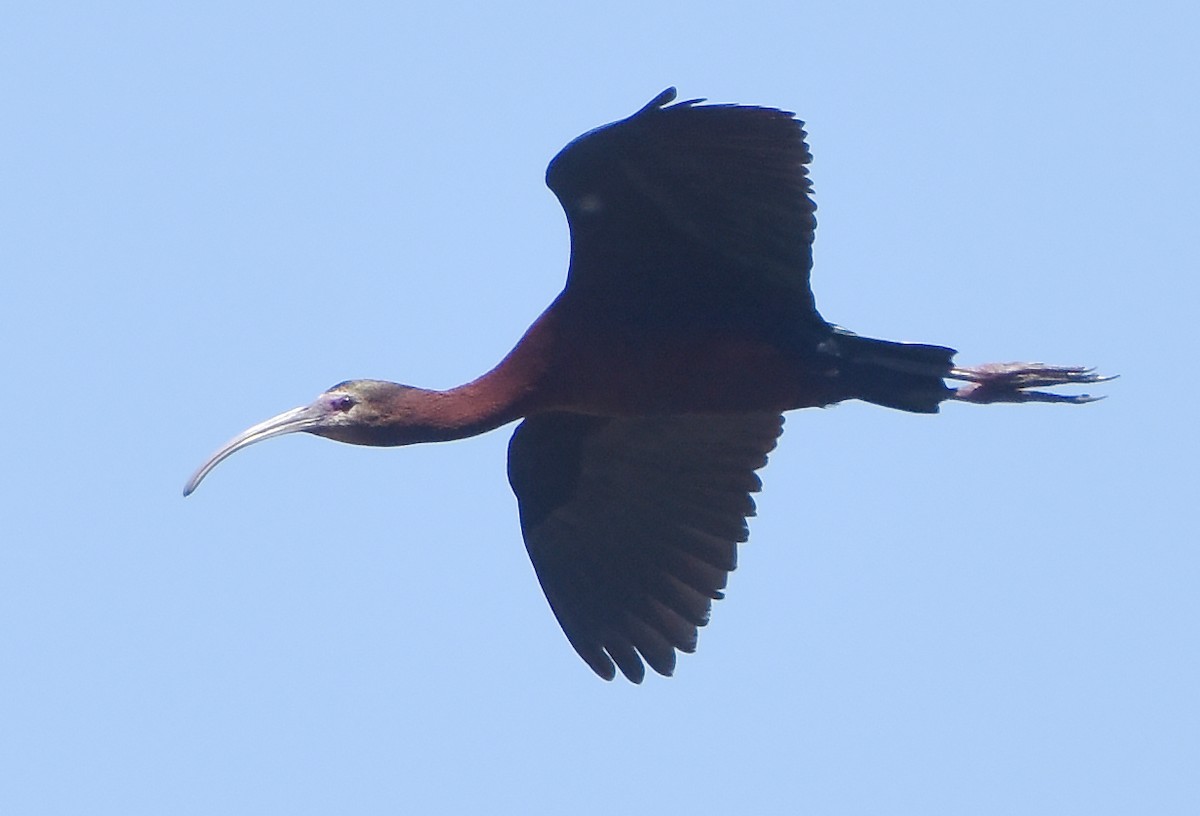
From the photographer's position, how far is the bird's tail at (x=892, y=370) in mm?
11414

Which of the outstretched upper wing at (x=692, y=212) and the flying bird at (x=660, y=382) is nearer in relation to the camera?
the outstretched upper wing at (x=692, y=212)

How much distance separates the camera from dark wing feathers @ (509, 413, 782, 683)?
1230 cm

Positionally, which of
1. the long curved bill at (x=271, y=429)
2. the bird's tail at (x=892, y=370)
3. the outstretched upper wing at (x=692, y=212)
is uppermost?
the outstretched upper wing at (x=692, y=212)

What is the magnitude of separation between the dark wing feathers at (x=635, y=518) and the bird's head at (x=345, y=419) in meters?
1.00

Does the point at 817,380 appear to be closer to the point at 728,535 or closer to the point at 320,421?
the point at 728,535

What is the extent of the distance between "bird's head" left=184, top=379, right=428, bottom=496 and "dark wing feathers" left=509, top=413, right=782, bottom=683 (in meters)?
1.00

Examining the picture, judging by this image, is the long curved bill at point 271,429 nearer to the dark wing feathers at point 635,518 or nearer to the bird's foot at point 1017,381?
the dark wing feathers at point 635,518

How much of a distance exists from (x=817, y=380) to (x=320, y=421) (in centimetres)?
255

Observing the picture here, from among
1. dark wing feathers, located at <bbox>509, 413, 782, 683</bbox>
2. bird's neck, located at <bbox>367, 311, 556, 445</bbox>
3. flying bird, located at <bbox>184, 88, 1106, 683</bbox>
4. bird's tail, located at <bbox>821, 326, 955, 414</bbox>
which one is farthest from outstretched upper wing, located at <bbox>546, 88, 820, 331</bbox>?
dark wing feathers, located at <bbox>509, 413, 782, 683</bbox>

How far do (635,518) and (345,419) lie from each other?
183 centimetres

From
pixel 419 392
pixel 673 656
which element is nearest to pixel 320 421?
pixel 419 392

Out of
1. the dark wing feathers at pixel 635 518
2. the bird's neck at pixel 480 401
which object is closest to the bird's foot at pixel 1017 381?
the dark wing feathers at pixel 635 518

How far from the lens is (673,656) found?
12266mm

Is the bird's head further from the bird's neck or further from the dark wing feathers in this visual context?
the dark wing feathers
